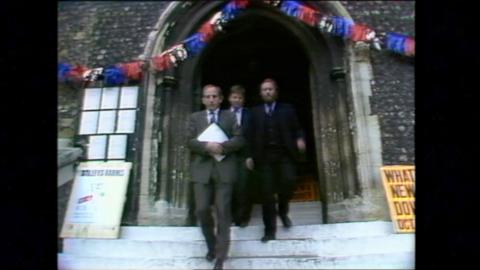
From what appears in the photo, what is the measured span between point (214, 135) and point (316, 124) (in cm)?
48

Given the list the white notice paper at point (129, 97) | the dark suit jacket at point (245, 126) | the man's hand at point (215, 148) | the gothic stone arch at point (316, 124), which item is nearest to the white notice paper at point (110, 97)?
the white notice paper at point (129, 97)

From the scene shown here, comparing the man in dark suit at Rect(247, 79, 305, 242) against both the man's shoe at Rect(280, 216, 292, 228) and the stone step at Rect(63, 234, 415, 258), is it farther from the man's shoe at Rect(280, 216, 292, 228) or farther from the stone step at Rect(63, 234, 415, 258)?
the stone step at Rect(63, 234, 415, 258)

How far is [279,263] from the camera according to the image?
338 cm

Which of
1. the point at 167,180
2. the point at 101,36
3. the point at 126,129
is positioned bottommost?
the point at 167,180

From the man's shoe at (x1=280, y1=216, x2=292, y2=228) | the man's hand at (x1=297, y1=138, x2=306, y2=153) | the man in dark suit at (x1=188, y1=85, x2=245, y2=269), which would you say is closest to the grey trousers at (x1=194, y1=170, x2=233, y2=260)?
the man in dark suit at (x1=188, y1=85, x2=245, y2=269)

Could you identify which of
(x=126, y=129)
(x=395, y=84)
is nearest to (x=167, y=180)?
(x=126, y=129)

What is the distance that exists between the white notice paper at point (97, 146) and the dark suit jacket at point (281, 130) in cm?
67

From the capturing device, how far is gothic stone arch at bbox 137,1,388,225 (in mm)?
3520

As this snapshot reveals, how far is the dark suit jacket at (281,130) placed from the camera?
3496mm
